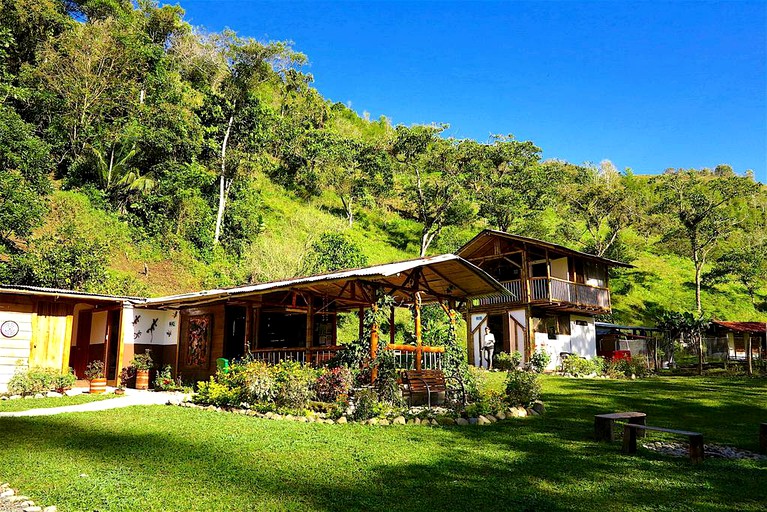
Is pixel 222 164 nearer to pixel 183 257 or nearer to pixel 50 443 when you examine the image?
pixel 183 257

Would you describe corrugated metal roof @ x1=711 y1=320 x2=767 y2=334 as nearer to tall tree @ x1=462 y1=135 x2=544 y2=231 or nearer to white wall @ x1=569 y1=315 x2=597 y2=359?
white wall @ x1=569 y1=315 x2=597 y2=359

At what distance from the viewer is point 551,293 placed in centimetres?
2377

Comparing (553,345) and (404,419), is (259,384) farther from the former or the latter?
(553,345)

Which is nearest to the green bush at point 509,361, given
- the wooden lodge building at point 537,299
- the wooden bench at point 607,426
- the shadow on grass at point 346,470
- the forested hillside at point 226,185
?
the wooden lodge building at point 537,299

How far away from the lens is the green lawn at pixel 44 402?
38.4ft

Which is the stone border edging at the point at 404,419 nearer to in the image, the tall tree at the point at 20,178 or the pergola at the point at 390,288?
the pergola at the point at 390,288

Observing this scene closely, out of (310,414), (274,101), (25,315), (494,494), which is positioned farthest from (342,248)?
(274,101)

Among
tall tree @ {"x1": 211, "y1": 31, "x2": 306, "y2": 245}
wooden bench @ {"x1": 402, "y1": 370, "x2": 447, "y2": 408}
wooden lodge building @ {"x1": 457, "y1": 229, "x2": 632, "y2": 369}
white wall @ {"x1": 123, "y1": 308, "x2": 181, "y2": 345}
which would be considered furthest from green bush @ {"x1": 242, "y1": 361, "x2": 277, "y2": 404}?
tall tree @ {"x1": 211, "y1": 31, "x2": 306, "y2": 245}

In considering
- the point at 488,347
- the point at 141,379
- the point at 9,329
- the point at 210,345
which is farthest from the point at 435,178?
the point at 9,329

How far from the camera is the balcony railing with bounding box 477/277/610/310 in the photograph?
23906 mm

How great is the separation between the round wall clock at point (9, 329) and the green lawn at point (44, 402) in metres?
2.05

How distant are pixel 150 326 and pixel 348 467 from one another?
42.0 feet

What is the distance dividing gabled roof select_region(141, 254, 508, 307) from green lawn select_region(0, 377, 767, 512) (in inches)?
127

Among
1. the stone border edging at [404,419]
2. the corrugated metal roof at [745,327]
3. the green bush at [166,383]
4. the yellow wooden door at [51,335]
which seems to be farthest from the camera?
the corrugated metal roof at [745,327]
